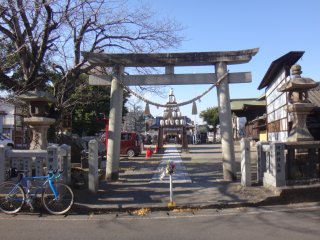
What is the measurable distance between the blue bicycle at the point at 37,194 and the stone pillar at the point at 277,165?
17.4 feet

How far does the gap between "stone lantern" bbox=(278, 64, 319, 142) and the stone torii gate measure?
6.11ft

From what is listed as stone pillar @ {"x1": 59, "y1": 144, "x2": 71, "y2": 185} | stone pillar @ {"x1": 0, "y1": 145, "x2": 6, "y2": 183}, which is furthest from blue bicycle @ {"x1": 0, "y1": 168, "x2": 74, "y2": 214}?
stone pillar @ {"x1": 59, "y1": 144, "x2": 71, "y2": 185}

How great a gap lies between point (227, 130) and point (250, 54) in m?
2.73

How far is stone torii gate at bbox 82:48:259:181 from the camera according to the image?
13766mm

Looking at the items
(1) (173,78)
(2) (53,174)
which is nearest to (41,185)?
(2) (53,174)

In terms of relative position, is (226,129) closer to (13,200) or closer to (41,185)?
(41,185)

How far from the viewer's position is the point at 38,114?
42.9 ft

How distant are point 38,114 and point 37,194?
4110mm

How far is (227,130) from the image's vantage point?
13680 millimetres

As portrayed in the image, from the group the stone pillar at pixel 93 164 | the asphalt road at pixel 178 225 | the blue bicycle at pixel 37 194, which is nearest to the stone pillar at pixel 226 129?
the asphalt road at pixel 178 225

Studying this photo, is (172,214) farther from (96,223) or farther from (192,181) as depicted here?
(192,181)

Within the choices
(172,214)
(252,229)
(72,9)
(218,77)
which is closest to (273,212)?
(252,229)

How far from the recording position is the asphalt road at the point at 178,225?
724 cm

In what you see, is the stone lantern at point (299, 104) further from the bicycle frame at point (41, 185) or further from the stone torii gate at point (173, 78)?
the bicycle frame at point (41, 185)
